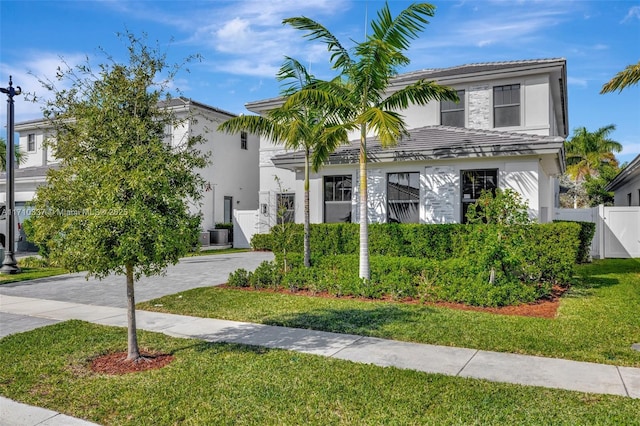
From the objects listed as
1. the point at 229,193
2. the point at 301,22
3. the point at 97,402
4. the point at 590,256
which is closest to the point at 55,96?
the point at 97,402

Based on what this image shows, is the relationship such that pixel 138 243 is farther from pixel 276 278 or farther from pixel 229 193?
pixel 229 193

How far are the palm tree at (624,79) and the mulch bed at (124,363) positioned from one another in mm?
12881

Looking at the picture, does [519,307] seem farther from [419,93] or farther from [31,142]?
[31,142]

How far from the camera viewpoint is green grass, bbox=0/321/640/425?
12.8 ft

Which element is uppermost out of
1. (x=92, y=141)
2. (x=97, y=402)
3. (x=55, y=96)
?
(x=55, y=96)

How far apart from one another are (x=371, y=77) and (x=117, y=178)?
6.88 meters

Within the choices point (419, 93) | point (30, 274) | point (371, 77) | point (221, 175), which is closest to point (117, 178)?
point (371, 77)

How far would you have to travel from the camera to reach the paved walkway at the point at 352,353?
4594 mm

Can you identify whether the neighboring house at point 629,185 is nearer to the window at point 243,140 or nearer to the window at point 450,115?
the window at point 450,115

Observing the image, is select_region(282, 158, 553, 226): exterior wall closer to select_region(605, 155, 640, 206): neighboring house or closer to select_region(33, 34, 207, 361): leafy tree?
select_region(605, 155, 640, 206): neighboring house

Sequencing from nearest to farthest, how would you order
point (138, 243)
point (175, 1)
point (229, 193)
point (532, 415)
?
point (532, 415) < point (138, 243) < point (175, 1) < point (229, 193)

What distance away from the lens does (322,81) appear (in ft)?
35.9

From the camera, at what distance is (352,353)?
5.77m

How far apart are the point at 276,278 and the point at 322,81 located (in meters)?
4.99
